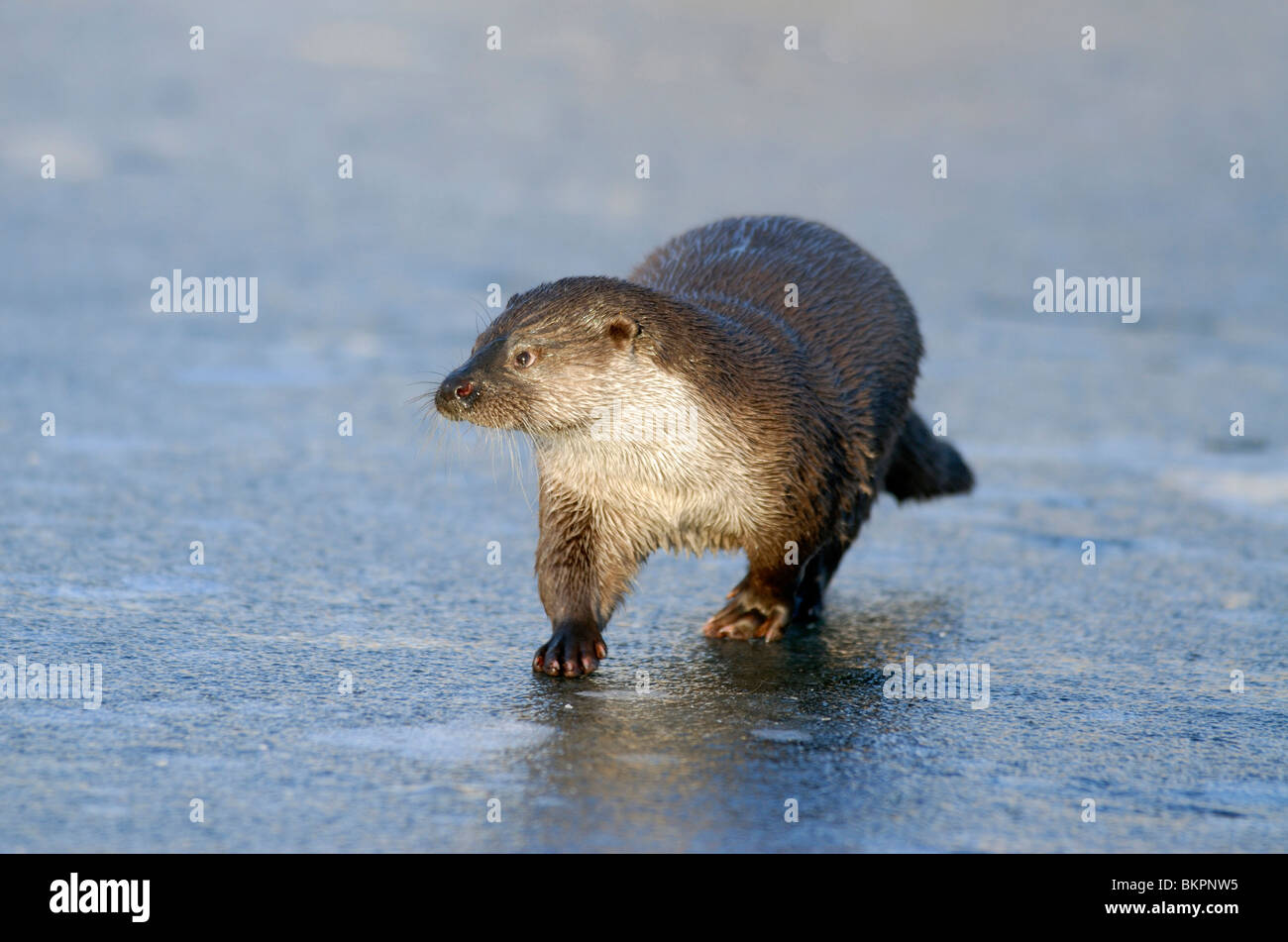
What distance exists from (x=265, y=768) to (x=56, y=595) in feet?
4.46

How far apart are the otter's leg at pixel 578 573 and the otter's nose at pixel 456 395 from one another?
35 cm

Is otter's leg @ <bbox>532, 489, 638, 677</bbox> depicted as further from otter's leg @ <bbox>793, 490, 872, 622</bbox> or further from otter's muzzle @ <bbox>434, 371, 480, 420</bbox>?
otter's leg @ <bbox>793, 490, 872, 622</bbox>

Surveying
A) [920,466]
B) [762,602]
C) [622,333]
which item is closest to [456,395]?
[622,333]

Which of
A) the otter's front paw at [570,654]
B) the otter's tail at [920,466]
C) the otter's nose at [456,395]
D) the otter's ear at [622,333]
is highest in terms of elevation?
the otter's ear at [622,333]

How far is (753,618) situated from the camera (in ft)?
13.1

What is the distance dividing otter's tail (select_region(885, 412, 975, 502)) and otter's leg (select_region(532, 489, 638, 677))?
1231mm

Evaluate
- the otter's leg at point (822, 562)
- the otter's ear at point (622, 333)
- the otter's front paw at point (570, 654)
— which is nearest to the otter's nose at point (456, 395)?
the otter's ear at point (622, 333)

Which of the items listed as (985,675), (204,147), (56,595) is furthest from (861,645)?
(204,147)

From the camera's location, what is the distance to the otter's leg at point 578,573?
3.69 m

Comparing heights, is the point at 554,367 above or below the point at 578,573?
above

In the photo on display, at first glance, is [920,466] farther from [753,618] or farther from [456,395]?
[456,395]

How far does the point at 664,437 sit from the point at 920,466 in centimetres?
135

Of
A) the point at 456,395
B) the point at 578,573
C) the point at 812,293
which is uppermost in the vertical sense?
the point at 812,293

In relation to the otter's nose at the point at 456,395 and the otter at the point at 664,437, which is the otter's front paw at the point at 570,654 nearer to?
the otter at the point at 664,437
